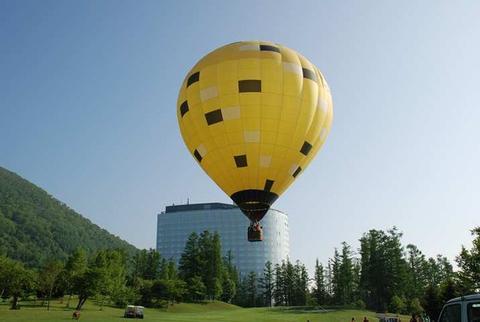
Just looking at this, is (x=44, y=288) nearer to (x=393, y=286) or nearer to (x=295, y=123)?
(x=295, y=123)

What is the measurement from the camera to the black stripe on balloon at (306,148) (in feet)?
62.7

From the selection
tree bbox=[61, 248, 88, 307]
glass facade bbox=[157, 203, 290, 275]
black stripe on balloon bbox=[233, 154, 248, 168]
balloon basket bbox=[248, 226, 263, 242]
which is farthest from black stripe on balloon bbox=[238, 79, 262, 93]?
glass facade bbox=[157, 203, 290, 275]

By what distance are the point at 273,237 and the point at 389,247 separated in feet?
372

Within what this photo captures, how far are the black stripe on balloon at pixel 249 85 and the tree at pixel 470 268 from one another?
87.6ft

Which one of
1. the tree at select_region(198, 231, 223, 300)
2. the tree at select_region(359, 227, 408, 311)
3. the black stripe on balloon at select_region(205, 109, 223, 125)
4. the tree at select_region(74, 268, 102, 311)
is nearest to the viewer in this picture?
the black stripe on balloon at select_region(205, 109, 223, 125)

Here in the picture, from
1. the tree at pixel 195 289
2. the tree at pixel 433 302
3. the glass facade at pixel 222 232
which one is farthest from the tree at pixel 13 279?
the glass facade at pixel 222 232

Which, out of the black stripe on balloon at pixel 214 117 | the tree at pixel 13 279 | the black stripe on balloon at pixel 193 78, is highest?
the black stripe on balloon at pixel 193 78

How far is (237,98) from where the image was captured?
1795 cm

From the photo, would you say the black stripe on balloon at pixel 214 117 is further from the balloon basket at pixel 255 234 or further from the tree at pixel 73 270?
the tree at pixel 73 270

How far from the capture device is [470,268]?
35312mm

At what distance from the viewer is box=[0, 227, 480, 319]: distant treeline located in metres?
51.2

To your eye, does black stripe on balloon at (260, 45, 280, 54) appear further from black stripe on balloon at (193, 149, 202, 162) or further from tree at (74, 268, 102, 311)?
tree at (74, 268, 102, 311)

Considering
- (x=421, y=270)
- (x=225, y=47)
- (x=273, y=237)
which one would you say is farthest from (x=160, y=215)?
(x=225, y=47)

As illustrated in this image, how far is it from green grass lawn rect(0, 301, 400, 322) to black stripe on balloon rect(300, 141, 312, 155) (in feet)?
91.9
